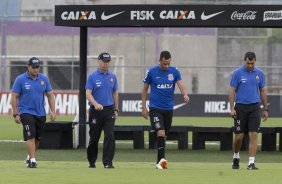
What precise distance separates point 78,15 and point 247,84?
627cm

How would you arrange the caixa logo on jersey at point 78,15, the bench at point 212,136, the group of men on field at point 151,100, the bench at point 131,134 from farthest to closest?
1. the bench at point 131,134
2. the bench at point 212,136
3. the caixa logo on jersey at point 78,15
4. the group of men on field at point 151,100

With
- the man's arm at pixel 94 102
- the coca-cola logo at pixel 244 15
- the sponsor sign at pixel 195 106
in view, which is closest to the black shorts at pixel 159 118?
the man's arm at pixel 94 102

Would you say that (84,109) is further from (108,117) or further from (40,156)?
(108,117)

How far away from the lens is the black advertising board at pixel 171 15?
845 inches

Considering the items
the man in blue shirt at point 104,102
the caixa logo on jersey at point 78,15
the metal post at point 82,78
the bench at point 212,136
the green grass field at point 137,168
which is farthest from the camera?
the bench at point 212,136

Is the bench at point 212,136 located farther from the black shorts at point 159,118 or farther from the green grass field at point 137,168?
the black shorts at point 159,118

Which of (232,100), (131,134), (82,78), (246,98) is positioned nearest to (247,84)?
(246,98)

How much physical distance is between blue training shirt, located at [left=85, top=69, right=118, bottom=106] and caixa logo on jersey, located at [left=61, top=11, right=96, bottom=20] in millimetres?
5432

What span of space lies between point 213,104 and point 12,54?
13.4 m

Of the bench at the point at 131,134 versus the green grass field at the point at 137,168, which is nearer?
the green grass field at the point at 137,168

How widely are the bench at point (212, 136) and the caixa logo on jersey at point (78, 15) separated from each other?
11.6ft

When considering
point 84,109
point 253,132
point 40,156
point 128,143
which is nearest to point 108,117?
point 253,132

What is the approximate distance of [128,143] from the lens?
2634 cm

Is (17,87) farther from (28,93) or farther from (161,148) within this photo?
(161,148)
